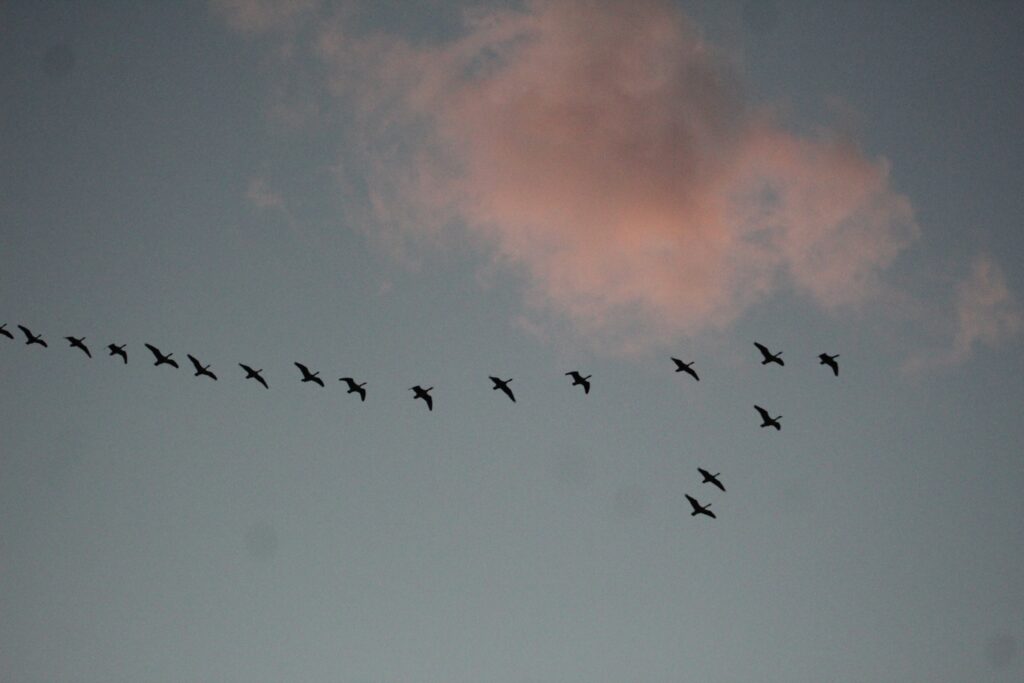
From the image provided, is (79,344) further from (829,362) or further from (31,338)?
(829,362)

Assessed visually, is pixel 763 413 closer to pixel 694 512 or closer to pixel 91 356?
pixel 694 512

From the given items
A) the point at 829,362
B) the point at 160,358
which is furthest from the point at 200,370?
the point at 829,362

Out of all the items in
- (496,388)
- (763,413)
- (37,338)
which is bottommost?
(37,338)

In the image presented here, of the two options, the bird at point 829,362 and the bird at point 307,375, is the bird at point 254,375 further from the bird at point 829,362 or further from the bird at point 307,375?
the bird at point 829,362

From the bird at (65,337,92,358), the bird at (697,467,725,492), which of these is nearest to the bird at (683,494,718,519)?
the bird at (697,467,725,492)

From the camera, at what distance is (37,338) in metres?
90.5

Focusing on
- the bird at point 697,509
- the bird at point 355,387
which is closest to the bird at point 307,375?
the bird at point 355,387

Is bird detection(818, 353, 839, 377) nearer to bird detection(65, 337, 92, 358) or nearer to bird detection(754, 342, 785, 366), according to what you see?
bird detection(754, 342, 785, 366)

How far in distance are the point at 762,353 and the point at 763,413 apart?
198 inches

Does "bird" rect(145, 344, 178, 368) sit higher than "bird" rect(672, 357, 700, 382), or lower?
lower

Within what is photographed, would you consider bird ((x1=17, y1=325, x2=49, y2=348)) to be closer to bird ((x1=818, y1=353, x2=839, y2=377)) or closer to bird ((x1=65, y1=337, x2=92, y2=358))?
bird ((x1=65, y1=337, x2=92, y2=358))

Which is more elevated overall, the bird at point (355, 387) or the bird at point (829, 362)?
the bird at point (829, 362)

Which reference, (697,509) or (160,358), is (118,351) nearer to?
(160,358)

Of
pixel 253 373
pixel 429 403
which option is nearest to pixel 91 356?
pixel 253 373
